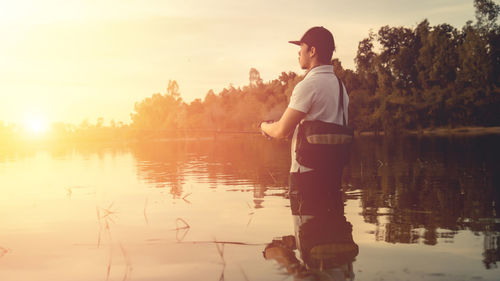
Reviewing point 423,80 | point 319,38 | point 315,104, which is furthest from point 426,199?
point 423,80

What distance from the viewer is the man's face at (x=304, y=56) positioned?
5125 mm

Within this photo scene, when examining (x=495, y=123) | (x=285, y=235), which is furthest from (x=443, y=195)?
(x=495, y=123)

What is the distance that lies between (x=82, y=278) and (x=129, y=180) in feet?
35.9

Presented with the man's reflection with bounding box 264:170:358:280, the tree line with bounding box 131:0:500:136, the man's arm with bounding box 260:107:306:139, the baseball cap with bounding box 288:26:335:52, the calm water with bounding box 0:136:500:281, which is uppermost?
the tree line with bounding box 131:0:500:136

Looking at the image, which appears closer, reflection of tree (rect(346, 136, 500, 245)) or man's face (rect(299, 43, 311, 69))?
man's face (rect(299, 43, 311, 69))

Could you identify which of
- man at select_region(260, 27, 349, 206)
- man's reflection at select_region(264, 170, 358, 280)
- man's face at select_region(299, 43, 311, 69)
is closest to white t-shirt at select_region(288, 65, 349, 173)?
man at select_region(260, 27, 349, 206)

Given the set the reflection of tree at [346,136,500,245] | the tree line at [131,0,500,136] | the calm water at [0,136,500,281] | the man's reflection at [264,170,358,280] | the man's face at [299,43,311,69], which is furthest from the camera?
the tree line at [131,0,500,136]

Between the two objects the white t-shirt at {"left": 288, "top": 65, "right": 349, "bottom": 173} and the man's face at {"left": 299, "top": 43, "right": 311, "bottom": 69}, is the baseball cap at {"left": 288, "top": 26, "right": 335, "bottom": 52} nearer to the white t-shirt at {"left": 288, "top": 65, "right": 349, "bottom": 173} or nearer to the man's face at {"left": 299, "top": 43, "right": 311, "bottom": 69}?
the man's face at {"left": 299, "top": 43, "right": 311, "bottom": 69}

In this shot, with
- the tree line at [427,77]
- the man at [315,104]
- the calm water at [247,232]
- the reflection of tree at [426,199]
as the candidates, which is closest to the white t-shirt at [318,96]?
the man at [315,104]

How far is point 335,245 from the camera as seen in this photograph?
5.64 m

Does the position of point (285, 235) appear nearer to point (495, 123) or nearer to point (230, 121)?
point (495, 123)

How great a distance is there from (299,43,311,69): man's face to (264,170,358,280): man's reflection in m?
A: 1.21

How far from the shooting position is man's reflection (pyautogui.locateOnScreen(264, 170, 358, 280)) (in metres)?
5.01

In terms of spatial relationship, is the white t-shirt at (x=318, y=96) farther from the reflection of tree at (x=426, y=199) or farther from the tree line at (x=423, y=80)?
the tree line at (x=423, y=80)
